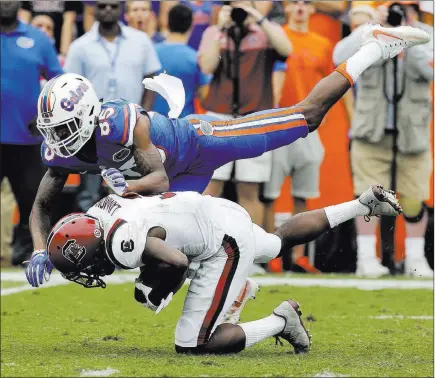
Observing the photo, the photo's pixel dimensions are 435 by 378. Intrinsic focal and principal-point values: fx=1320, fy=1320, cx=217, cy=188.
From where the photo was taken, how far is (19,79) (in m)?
10.2

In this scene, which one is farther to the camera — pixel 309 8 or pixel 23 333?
pixel 309 8

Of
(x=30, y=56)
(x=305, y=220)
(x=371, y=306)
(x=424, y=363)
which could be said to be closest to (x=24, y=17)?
(x=30, y=56)

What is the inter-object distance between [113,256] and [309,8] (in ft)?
16.9

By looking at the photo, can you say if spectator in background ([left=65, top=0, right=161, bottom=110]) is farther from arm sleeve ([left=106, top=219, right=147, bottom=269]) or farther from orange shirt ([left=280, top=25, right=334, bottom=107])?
arm sleeve ([left=106, top=219, right=147, bottom=269])

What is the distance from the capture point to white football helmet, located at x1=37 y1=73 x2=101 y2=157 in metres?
6.41

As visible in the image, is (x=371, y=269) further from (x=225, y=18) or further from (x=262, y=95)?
(x=225, y=18)

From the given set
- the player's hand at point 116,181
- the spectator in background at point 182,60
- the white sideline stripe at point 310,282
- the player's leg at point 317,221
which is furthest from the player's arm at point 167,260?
the spectator in background at point 182,60

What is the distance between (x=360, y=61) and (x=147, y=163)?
1.59m

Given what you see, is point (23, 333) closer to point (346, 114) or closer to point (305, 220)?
point (305, 220)

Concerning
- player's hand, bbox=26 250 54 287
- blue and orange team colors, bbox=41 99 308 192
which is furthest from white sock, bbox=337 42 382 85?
player's hand, bbox=26 250 54 287

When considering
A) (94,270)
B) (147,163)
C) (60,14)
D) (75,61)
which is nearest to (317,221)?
(147,163)

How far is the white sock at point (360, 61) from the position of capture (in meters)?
7.34

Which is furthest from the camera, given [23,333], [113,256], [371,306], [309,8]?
[309,8]

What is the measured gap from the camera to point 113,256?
19.3ft
